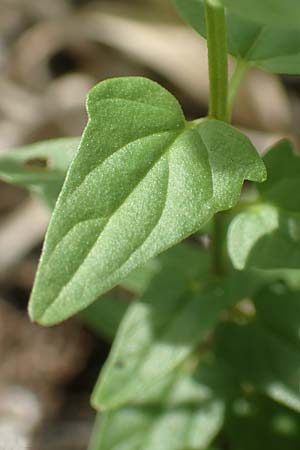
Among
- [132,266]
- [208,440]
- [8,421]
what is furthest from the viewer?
[8,421]

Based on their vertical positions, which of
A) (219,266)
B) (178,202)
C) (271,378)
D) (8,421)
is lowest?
(8,421)

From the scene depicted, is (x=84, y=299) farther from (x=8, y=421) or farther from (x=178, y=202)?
(x=8, y=421)

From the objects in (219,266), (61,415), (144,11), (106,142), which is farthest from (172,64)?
(106,142)

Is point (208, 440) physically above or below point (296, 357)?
below

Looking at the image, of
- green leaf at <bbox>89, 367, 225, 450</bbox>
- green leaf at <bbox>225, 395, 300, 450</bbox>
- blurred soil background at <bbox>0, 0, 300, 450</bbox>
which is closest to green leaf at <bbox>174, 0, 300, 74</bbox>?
green leaf at <bbox>89, 367, 225, 450</bbox>

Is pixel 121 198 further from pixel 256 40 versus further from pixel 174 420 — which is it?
pixel 174 420

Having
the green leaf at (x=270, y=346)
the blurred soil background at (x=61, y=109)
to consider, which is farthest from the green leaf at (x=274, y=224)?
the blurred soil background at (x=61, y=109)

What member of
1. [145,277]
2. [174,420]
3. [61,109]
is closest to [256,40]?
[145,277]
